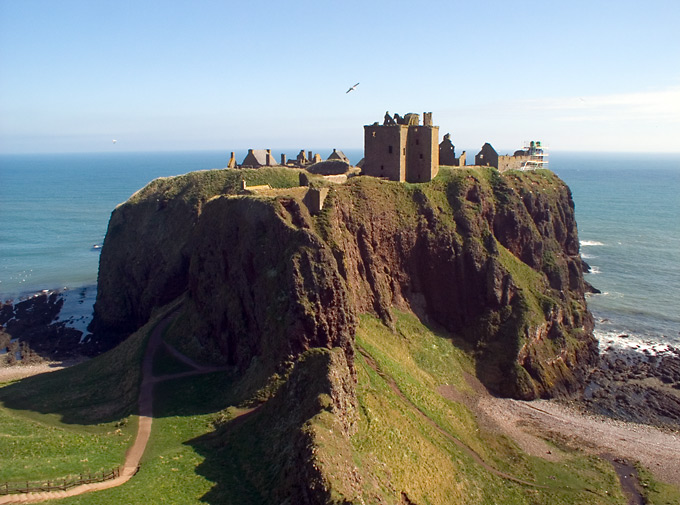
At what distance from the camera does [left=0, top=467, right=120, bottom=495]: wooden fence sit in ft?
90.1

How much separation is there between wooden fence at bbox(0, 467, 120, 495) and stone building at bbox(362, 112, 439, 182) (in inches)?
1765

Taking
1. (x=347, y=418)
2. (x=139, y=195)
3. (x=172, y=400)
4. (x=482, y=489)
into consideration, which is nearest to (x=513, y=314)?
(x=482, y=489)

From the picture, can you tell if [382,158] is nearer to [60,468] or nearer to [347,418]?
[347,418]

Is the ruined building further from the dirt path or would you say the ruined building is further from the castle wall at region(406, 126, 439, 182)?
the dirt path

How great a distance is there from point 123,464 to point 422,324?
3522cm

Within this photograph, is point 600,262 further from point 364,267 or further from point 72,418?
point 72,418

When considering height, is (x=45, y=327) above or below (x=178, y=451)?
below

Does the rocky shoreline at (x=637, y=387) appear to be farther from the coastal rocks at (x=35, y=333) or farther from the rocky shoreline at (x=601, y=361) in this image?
the coastal rocks at (x=35, y=333)

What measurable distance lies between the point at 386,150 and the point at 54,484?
157 ft

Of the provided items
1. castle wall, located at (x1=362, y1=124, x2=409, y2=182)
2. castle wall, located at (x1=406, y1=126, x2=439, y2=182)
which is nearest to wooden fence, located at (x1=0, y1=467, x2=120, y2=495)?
castle wall, located at (x1=362, y1=124, x2=409, y2=182)

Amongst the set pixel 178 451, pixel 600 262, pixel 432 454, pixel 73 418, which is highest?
pixel 178 451

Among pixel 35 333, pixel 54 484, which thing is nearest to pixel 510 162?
pixel 35 333

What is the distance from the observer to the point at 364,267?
2213 inches

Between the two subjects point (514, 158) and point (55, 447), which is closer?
point (55, 447)
